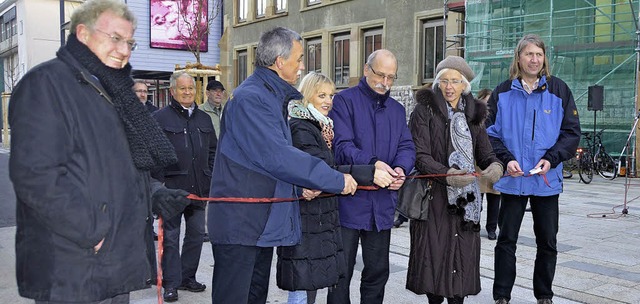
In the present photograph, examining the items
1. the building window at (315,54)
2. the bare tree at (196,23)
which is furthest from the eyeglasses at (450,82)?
the building window at (315,54)

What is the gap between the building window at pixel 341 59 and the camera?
23.4 m

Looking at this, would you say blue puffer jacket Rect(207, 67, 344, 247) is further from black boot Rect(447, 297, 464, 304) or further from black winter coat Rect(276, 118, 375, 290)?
black boot Rect(447, 297, 464, 304)

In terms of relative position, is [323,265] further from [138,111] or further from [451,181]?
[138,111]

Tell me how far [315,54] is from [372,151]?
2150 centimetres

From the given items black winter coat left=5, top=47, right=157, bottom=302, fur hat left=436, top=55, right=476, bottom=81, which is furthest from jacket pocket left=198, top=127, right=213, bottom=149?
black winter coat left=5, top=47, right=157, bottom=302

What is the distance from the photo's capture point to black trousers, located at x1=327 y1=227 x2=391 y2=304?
3.96m

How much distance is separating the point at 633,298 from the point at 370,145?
9.20ft

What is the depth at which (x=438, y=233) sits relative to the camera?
4109 millimetres

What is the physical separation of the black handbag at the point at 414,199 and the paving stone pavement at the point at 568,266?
1160 mm

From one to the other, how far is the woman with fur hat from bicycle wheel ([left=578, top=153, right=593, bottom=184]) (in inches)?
484

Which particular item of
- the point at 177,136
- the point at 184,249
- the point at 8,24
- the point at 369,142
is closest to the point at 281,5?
the point at 177,136

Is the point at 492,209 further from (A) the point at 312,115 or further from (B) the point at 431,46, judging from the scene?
(B) the point at 431,46

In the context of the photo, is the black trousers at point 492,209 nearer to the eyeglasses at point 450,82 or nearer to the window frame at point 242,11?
the eyeglasses at point 450,82

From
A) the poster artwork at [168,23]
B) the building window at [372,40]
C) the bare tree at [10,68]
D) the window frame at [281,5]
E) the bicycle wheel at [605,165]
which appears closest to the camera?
the bicycle wheel at [605,165]
